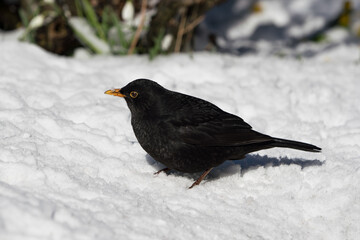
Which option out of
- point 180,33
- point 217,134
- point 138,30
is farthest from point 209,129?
point 180,33

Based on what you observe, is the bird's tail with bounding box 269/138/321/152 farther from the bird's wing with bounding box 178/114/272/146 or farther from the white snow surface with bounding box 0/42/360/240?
the white snow surface with bounding box 0/42/360/240

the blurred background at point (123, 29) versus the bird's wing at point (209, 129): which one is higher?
the blurred background at point (123, 29)

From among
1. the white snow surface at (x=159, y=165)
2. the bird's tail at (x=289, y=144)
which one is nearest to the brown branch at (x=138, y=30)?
the white snow surface at (x=159, y=165)

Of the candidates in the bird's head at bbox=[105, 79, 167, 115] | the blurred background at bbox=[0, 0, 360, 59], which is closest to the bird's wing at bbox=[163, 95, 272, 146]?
the bird's head at bbox=[105, 79, 167, 115]

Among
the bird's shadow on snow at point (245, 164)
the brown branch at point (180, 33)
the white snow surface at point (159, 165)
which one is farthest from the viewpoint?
the brown branch at point (180, 33)

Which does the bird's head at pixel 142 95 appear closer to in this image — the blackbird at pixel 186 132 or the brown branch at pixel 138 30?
the blackbird at pixel 186 132

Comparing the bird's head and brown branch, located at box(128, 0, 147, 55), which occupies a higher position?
brown branch, located at box(128, 0, 147, 55)

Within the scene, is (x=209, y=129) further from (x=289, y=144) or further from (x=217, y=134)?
(x=289, y=144)
